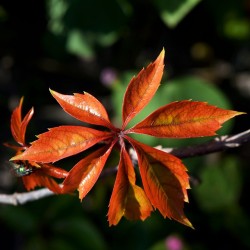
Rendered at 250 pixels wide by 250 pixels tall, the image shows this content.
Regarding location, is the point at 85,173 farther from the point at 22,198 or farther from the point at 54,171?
the point at 22,198

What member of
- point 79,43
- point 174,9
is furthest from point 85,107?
point 79,43

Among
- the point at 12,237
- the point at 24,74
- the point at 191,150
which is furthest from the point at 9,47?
the point at 191,150

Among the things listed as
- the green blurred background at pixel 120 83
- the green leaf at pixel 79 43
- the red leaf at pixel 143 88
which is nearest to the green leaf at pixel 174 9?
the green blurred background at pixel 120 83

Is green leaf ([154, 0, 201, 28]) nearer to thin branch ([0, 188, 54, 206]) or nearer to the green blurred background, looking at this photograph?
the green blurred background

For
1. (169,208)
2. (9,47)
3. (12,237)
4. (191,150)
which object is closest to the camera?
(169,208)

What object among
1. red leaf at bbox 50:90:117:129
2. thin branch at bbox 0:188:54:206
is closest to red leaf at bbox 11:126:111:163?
red leaf at bbox 50:90:117:129

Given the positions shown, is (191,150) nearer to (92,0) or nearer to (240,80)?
(92,0)
